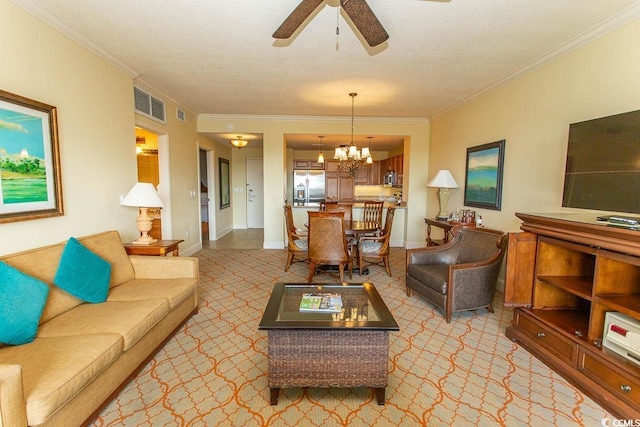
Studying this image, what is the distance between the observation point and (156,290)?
2.43m

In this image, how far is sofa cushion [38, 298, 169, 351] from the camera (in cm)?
177

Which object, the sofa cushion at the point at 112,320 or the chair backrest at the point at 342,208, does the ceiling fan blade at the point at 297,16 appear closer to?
the sofa cushion at the point at 112,320

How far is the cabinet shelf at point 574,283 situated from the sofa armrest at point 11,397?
3.01 metres

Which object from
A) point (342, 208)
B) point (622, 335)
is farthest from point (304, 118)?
point (622, 335)

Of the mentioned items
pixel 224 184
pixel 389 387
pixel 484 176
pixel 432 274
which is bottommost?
pixel 389 387

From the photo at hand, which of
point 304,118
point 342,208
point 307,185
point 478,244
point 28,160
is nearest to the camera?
point 28,160

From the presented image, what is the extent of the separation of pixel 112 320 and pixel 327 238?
2308 mm

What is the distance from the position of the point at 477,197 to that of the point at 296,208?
321cm

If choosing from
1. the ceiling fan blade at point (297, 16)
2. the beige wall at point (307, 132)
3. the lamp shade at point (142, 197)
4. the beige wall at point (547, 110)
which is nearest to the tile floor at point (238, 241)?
the beige wall at point (307, 132)

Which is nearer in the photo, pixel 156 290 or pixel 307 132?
pixel 156 290

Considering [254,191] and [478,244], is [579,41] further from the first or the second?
[254,191]

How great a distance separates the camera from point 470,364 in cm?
221

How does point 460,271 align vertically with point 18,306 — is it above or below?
below

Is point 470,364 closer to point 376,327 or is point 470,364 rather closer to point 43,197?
point 376,327
